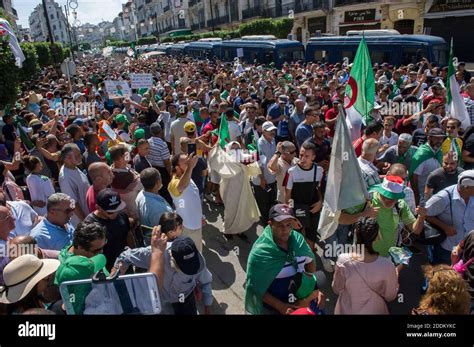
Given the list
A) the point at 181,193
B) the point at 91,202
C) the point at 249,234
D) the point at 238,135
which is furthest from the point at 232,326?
the point at 238,135

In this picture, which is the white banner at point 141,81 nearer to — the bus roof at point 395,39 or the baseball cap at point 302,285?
the baseball cap at point 302,285

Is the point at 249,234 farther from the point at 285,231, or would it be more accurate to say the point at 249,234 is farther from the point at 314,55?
the point at 314,55

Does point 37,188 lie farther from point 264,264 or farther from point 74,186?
point 264,264

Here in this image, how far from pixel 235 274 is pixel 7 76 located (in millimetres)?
7024

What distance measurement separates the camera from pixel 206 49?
3034 cm

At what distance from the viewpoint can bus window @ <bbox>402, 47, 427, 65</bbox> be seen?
14.8 metres

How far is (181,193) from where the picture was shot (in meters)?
4.07

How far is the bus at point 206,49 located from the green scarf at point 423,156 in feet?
83.7

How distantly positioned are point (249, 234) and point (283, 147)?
67.4 inches

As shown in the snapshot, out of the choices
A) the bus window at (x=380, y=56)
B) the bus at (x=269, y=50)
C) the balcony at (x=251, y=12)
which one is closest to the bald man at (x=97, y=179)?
the bus window at (x=380, y=56)

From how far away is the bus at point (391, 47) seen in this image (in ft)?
49.0

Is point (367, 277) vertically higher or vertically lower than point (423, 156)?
lower

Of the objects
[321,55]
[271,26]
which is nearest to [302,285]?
[321,55]

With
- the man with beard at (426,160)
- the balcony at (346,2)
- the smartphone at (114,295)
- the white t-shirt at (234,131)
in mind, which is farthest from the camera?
the balcony at (346,2)
